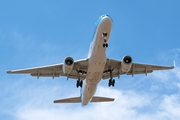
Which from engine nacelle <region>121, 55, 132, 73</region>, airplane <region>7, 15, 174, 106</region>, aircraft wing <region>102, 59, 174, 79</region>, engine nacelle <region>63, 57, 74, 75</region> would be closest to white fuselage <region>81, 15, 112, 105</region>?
airplane <region>7, 15, 174, 106</region>

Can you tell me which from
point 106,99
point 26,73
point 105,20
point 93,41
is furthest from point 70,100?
point 105,20

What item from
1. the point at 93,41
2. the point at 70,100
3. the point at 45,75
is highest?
the point at 93,41

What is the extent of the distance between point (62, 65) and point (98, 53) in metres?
5.15

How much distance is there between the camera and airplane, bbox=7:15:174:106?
33.3 meters

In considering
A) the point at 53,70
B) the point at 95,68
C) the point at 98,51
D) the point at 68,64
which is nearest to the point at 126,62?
the point at 95,68

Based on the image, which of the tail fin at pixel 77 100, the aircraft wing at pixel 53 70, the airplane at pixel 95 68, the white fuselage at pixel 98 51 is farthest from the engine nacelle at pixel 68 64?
the tail fin at pixel 77 100

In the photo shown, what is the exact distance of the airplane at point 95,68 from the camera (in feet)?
109

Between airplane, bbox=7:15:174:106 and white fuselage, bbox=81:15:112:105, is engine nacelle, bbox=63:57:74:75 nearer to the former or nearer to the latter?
airplane, bbox=7:15:174:106

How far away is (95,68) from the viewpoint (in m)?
35.0

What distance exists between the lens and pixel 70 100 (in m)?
44.0

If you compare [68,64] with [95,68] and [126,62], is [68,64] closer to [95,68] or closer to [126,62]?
[95,68]

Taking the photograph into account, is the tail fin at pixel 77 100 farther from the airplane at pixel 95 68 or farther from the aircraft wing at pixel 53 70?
the aircraft wing at pixel 53 70

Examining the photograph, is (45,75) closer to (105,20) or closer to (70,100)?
(70,100)

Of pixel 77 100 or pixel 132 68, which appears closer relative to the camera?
pixel 132 68
